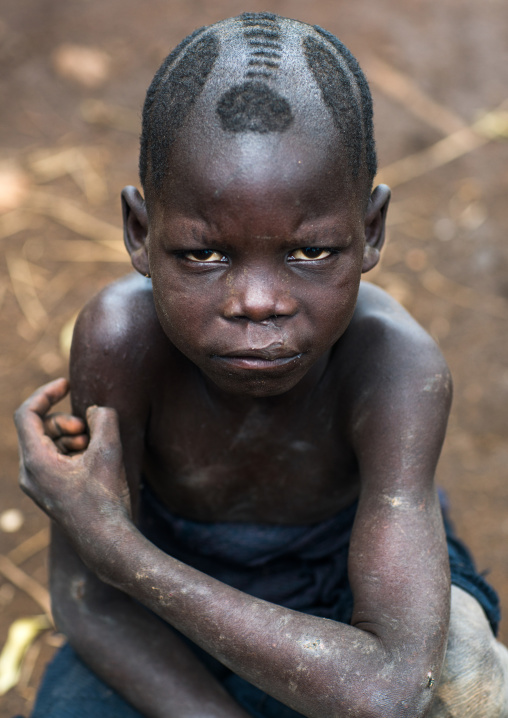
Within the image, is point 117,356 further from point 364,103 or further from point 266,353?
point 364,103

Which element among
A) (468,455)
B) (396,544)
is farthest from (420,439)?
(468,455)

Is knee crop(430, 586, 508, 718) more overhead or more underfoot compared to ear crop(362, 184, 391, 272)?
more underfoot

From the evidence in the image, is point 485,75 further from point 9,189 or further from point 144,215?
point 144,215

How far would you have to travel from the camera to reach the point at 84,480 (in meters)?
1.74

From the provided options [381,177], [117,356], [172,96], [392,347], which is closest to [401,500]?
[392,347]

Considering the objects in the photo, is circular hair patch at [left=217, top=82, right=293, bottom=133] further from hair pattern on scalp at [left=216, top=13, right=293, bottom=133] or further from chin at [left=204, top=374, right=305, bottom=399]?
chin at [left=204, top=374, right=305, bottom=399]

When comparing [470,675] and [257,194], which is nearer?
[257,194]

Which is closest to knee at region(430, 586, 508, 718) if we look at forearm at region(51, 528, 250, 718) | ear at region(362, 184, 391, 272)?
forearm at region(51, 528, 250, 718)

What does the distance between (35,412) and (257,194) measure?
85 centimetres

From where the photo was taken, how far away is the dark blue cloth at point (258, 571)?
201 cm

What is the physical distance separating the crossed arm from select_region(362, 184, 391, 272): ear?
313mm

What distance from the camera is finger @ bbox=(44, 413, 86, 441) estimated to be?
1.85m

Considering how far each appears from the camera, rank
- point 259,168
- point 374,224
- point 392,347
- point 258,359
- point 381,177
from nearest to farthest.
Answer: point 259,168, point 258,359, point 374,224, point 392,347, point 381,177

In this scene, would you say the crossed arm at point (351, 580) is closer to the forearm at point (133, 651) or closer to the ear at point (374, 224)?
the forearm at point (133, 651)
